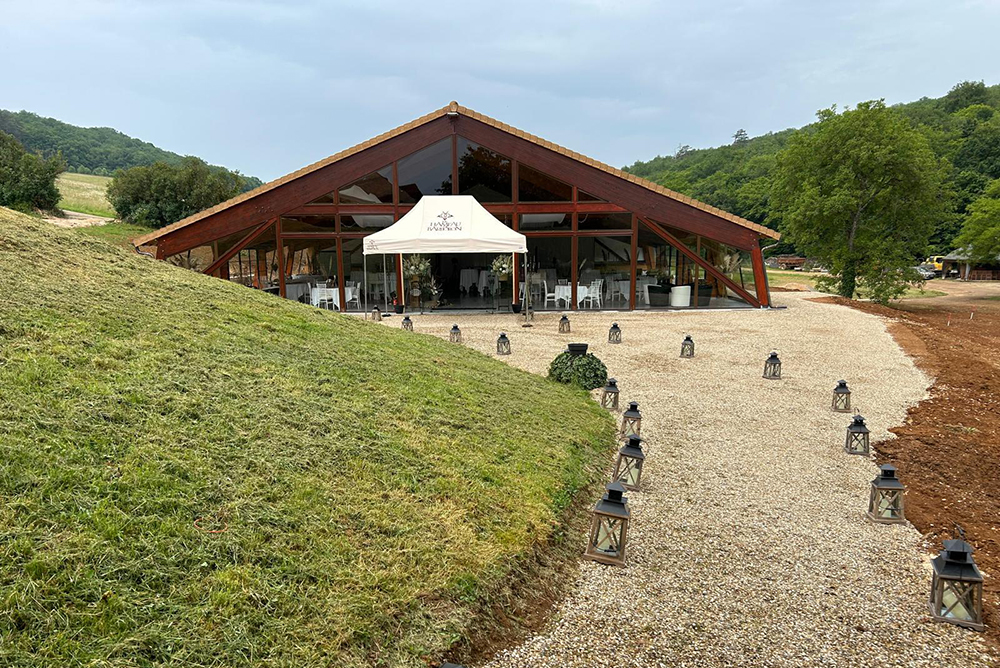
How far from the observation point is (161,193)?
30.7 metres

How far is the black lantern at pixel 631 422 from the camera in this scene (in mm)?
5785

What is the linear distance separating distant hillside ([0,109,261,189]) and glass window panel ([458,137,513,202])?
4687 centimetres

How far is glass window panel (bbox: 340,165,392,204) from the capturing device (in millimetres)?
16031


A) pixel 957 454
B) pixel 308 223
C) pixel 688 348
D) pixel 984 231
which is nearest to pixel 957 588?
pixel 957 454

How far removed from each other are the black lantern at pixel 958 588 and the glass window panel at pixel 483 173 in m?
14.3

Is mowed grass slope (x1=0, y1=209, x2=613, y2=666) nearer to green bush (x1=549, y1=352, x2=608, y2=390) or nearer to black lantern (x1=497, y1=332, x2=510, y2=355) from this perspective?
green bush (x1=549, y1=352, x2=608, y2=390)

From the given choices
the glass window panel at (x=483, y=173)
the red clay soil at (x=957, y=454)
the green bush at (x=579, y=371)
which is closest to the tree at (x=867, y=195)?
the red clay soil at (x=957, y=454)

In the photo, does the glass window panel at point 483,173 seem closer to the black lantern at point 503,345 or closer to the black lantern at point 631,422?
the black lantern at point 503,345

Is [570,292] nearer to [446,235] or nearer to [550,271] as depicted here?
[550,271]

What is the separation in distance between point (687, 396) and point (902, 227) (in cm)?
1879

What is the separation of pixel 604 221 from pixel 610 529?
13.7 m

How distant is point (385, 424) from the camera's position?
14.3 feet

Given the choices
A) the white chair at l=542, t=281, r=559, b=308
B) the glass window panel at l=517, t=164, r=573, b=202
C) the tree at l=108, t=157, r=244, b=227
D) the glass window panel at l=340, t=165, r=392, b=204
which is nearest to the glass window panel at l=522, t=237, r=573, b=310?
the white chair at l=542, t=281, r=559, b=308

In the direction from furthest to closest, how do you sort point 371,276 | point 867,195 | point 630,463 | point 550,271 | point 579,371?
point 867,195 < point 550,271 < point 371,276 < point 579,371 < point 630,463
